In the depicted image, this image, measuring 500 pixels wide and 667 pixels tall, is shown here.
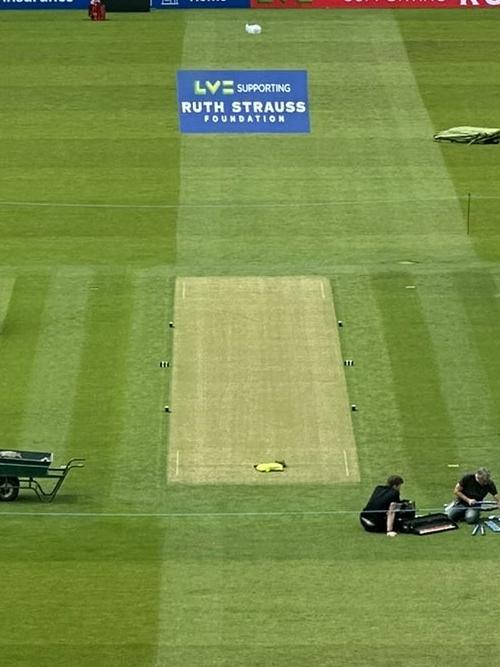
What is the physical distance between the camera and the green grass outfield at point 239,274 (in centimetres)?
3262

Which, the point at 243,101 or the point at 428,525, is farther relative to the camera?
the point at 243,101

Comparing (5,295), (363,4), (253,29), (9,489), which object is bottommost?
(363,4)

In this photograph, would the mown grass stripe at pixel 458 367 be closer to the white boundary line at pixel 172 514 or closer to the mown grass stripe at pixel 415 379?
the mown grass stripe at pixel 415 379

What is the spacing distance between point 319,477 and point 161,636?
8117 millimetres

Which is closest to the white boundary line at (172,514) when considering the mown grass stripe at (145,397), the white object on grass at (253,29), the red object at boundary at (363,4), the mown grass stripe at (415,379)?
the mown grass stripe at (145,397)

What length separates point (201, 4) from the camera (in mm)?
75750

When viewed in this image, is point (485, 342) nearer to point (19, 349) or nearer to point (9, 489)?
point (19, 349)

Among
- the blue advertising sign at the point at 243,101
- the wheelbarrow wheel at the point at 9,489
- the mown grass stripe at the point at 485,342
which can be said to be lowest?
the blue advertising sign at the point at 243,101

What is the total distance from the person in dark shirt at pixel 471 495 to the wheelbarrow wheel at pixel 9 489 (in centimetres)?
724

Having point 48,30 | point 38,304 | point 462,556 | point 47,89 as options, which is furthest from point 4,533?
point 48,30

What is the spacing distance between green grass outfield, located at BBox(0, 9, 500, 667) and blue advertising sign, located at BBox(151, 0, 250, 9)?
47 centimetres

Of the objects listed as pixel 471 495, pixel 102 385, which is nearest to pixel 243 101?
pixel 102 385

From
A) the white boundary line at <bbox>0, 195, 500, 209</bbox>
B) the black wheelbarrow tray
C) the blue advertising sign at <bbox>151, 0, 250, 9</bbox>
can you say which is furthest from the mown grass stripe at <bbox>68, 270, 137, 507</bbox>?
the blue advertising sign at <bbox>151, 0, 250, 9</bbox>

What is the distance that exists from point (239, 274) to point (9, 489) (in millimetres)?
15049
